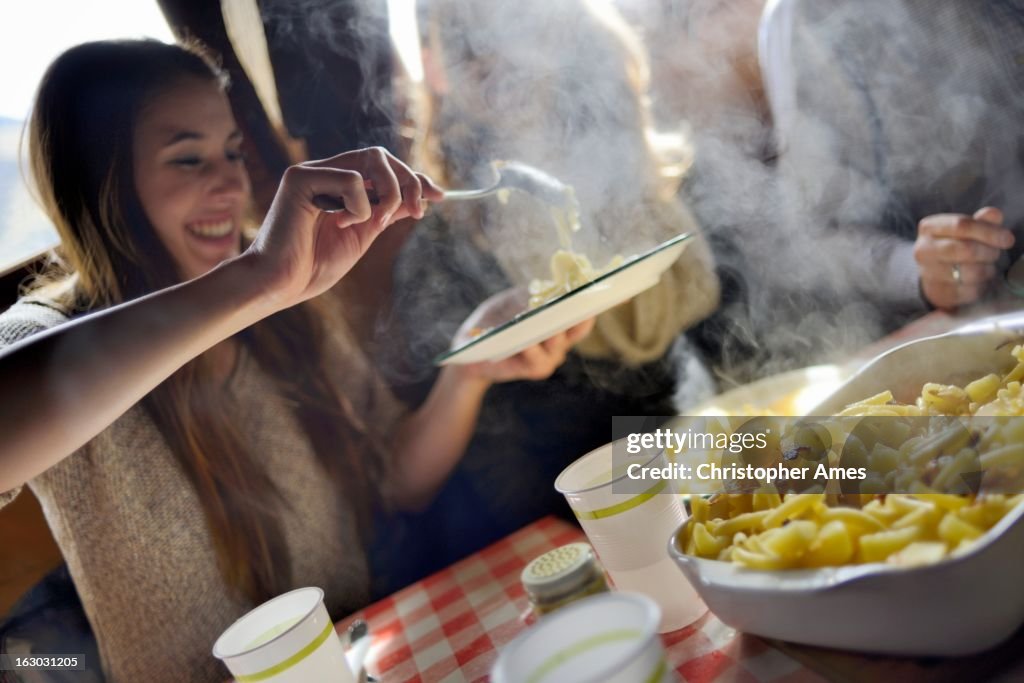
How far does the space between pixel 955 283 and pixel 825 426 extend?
1018mm

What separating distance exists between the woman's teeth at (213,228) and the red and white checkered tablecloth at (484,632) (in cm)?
94

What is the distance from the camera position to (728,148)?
7.89 feet

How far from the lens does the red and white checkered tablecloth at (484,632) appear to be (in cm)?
82

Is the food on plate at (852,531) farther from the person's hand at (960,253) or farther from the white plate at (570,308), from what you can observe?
the person's hand at (960,253)

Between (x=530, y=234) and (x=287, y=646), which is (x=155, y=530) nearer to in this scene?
(x=287, y=646)

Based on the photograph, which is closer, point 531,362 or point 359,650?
point 359,650

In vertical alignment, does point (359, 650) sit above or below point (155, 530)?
below

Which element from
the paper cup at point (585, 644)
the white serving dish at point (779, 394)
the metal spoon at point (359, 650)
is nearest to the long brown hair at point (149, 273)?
the metal spoon at point (359, 650)

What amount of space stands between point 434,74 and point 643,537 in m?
1.59

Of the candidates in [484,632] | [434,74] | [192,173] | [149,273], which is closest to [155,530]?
[149,273]

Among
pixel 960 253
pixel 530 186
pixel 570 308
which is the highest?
pixel 530 186

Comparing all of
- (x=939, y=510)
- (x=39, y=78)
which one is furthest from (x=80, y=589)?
(x=939, y=510)

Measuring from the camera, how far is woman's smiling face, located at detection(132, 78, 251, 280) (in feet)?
5.25

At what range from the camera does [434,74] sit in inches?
80.5
